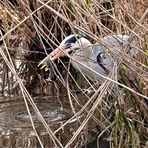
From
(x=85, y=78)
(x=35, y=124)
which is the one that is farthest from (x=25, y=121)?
(x=85, y=78)

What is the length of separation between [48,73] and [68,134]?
110 cm

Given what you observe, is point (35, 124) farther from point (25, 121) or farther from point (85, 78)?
point (85, 78)

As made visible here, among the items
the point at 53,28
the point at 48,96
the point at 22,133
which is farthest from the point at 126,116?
the point at 53,28

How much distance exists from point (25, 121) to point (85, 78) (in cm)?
92

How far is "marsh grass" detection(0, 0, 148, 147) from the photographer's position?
1.92 m

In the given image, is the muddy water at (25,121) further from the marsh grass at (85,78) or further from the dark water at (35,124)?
the marsh grass at (85,78)

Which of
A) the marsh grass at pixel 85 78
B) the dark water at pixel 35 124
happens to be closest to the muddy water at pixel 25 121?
the dark water at pixel 35 124

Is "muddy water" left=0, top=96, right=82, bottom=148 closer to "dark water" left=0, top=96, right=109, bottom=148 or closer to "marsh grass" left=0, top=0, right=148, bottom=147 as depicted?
"dark water" left=0, top=96, right=109, bottom=148

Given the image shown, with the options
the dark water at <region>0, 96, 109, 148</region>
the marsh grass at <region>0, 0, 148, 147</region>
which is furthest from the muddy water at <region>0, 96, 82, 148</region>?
the marsh grass at <region>0, 0, 148, 147</region>

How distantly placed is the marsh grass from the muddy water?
12 centimetres

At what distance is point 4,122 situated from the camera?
3057mm

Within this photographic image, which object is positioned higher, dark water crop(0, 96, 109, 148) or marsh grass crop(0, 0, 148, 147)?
marsh grass crop(0, 0, 148, 147)

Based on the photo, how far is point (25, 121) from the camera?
3.06 meters

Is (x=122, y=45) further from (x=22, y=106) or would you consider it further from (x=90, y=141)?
(x=22, y=106)
